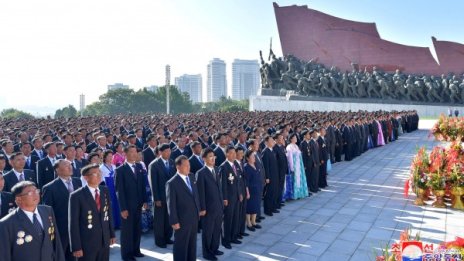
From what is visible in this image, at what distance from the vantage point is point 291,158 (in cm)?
772

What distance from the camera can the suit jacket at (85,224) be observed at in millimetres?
3693

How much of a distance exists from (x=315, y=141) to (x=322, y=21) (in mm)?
31584

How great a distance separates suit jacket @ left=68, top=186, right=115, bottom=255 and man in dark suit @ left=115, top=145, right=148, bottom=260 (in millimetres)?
1026

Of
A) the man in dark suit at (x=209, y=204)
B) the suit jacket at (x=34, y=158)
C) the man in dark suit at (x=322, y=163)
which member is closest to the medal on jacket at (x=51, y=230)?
the man in dark suit at (x=209, y=204)

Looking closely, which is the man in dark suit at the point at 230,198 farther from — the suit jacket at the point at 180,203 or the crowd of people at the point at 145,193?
the suit jacket at the point at 180,203

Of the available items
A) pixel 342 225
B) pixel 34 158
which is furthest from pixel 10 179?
pixel 342 225

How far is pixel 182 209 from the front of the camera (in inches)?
175

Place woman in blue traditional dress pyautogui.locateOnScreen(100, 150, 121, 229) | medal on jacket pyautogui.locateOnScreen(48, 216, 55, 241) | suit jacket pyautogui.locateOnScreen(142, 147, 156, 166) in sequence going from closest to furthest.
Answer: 1. medal on jacket pyautogui.locateOnScreen(48, 216, 55, 241)
2. woman in blue traditional dress pyautogui.locateOnScreen(100, 150, 121, 229)
3. suit jacket pyautogui.locateOnScreen(142, 147, 156, 166)

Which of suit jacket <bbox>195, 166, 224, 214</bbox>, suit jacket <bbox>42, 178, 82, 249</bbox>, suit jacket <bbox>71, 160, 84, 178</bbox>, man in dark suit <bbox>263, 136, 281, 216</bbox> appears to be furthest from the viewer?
man in dark suit <bbox>263, 136, 281, 216</bbox>

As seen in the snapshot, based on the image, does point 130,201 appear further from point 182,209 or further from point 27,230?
point 27,230

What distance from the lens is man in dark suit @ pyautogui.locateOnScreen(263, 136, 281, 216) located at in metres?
6.85

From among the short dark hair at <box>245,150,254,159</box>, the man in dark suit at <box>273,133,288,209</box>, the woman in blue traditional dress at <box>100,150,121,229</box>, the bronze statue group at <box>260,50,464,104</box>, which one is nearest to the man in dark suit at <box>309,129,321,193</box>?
the man in dark suit at <box>273,133,288,209</box>

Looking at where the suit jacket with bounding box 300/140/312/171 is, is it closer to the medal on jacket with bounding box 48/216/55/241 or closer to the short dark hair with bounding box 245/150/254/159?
the short dark hair with bounding box 245/150/254/159

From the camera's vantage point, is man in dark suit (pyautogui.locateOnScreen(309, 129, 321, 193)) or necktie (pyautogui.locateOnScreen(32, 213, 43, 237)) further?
man in dark suit (pyautogui.locateOnScreen(309, 129, 321, 193))
